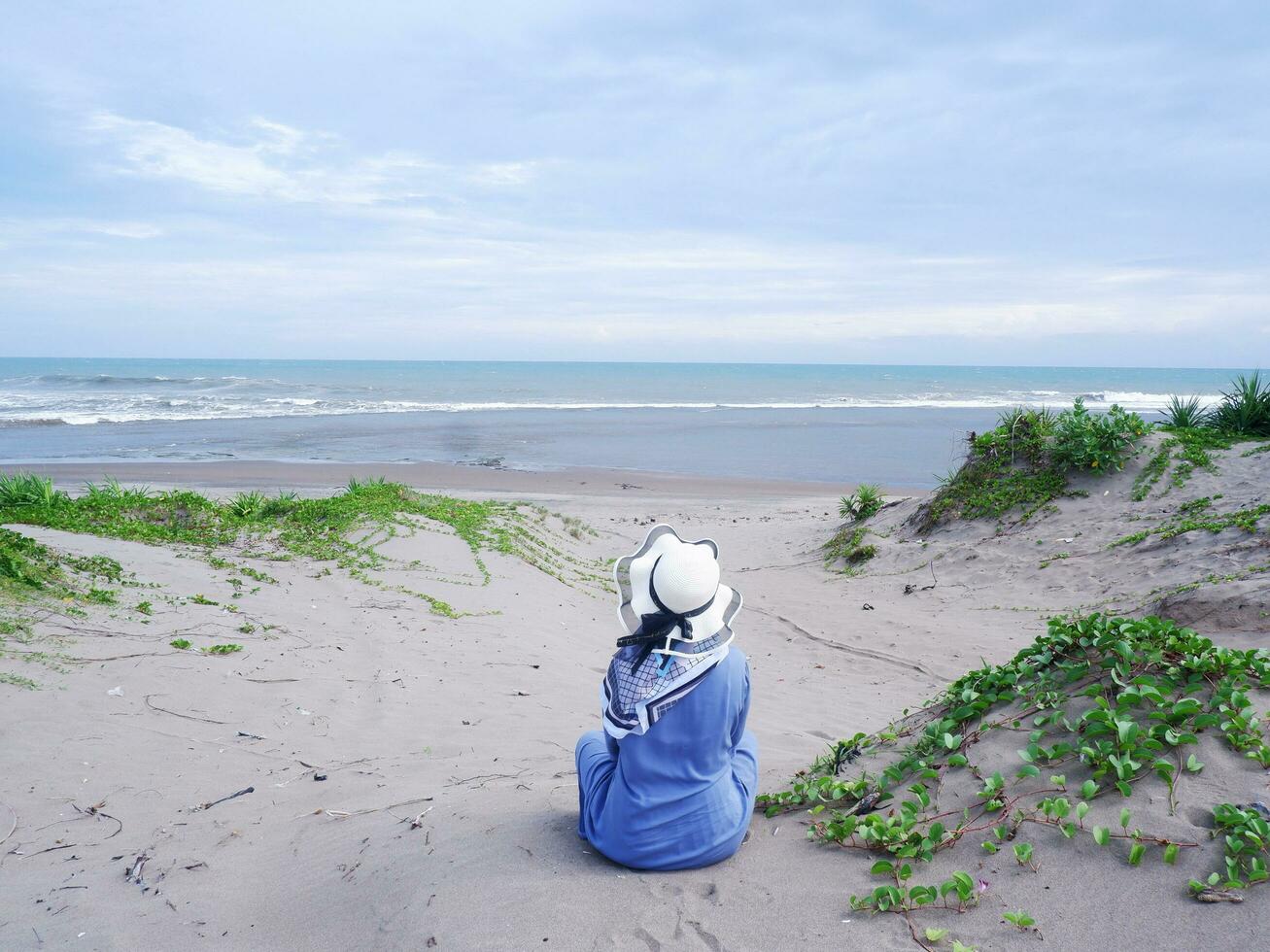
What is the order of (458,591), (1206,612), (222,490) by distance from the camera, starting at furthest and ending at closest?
(222,490) < (458,591) < (1206,612)

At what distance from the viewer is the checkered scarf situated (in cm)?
298

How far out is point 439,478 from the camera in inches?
746

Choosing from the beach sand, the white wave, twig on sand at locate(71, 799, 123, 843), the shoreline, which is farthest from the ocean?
twig on sand at locate(71, 799, 123, 843)

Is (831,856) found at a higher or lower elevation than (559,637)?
higher

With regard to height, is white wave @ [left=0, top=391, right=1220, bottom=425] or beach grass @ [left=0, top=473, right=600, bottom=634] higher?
white wave @ [left=0, top=391, right=1220, bottom=425]

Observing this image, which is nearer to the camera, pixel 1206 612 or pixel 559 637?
pixel 1206 612

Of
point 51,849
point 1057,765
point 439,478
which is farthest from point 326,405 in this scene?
point 1057,765

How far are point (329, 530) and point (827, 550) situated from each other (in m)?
6.25

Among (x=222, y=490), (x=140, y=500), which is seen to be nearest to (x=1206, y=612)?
(x=140, y=500)

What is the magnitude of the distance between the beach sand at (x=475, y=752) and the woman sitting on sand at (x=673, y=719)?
0.15 m

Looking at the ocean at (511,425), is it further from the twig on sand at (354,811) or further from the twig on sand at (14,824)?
the twig on sand at (14,824)

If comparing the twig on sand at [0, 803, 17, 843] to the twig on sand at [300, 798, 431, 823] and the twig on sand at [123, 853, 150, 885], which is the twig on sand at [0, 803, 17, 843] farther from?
the twig on sand at [300, 798, 431, 823]

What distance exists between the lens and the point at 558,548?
36.5ft

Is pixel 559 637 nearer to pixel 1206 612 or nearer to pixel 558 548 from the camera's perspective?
pixel 558 548
